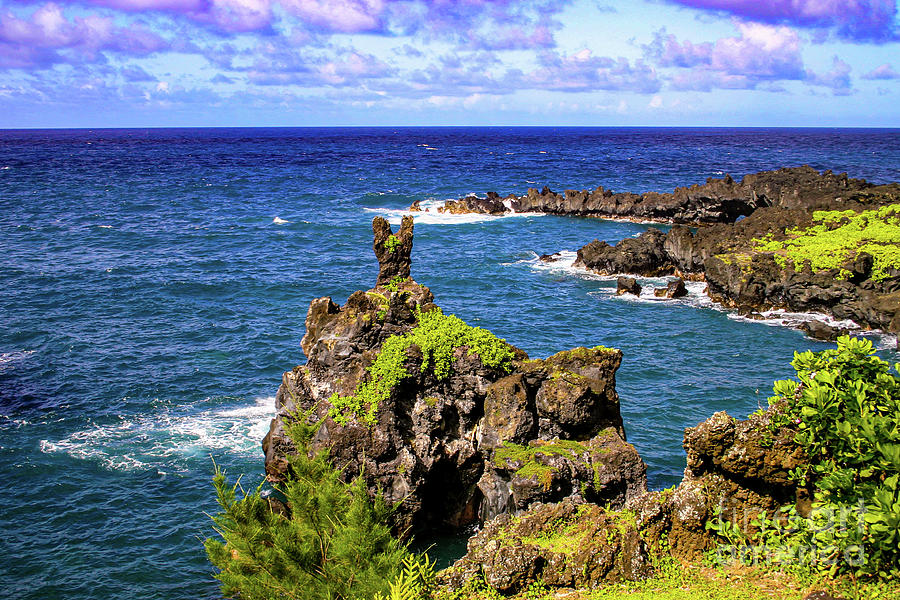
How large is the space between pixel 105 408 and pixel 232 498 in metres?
22.5

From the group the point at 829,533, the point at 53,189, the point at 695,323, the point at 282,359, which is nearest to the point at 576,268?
the point at 695,323

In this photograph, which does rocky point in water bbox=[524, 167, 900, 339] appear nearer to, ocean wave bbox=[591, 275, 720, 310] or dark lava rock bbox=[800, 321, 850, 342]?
dark lava rock bbox=[800, 321, 850, 342]

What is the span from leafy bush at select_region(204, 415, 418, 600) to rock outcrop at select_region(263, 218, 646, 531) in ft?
16.9

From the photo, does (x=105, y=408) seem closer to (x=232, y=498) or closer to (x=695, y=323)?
(x=232, y=498)

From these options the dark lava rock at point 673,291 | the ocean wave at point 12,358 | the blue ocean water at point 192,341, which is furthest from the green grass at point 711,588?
the dark lava rock at point 673,291

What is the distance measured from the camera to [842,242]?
159 ft

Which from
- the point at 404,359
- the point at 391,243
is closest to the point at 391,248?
the point at 391,243

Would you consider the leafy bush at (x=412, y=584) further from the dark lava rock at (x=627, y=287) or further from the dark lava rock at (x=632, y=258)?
the dark lava rock at (x=632, y=258)

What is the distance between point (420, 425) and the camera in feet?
73.0

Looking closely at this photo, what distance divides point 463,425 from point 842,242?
38405 mm

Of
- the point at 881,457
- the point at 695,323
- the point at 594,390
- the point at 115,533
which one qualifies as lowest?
the point at 115,533

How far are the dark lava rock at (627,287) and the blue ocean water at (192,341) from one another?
2.46 metres

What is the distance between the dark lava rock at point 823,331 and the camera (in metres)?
40.3

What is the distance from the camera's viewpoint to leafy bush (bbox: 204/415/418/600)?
13266 millimetres
